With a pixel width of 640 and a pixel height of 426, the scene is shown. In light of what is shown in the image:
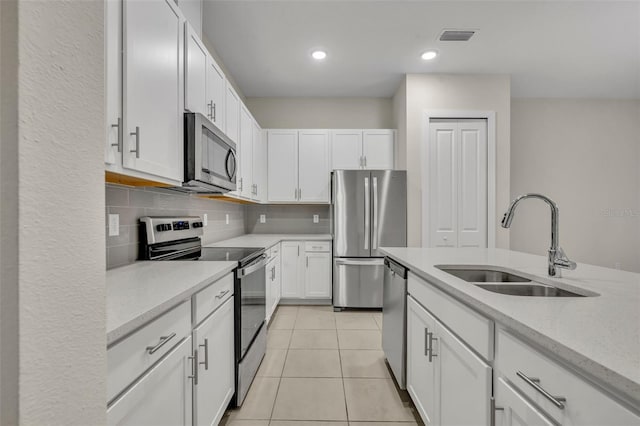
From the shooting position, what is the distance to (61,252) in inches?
16.7

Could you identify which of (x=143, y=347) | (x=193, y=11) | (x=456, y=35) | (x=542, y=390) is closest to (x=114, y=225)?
(x=143, y=347)

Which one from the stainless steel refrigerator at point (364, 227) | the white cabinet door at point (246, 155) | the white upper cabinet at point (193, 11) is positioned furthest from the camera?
the stainless steel refrigerator at point (364, 227)

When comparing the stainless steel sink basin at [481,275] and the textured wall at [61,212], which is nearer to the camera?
the textured wall at [61,212]

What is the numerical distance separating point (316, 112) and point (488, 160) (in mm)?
2359

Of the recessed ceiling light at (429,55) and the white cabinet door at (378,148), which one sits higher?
the recessed ceiling light at (429,55)

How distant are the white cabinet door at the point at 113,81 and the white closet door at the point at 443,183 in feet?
10.8

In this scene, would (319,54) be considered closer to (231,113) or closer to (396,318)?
(231,113)

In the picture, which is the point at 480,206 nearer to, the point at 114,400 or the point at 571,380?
the point at 571,380

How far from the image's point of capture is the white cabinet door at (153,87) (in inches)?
49.6

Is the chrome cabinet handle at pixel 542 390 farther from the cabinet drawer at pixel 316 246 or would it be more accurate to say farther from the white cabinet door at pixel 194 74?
the cabinet drawer at pixel 316 246

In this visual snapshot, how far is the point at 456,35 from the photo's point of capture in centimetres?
293

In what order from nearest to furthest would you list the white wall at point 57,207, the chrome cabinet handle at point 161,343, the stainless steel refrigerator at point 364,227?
the white wall at point 57,207 → the chrome cabinet handle at point 161,343 → the stainless steel refrigerator at point 364,227

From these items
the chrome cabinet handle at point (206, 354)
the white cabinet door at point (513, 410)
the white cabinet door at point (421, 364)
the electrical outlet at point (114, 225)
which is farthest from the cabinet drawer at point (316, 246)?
the white cabinet door at point (513, 410)

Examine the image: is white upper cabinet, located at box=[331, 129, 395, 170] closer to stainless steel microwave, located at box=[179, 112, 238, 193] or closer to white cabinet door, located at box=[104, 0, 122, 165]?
stainless steel microwave, located at box=[179, 112, 238, 193]
